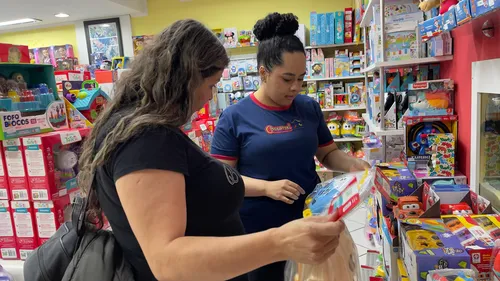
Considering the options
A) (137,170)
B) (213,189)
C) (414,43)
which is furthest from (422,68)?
(137,170)

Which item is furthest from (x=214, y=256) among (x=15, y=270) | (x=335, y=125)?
(x=335, y=125)

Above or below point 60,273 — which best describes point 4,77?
above

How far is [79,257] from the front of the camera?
933 millimetres

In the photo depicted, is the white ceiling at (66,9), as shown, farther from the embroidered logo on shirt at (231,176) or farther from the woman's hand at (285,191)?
the embroidered logo on shirt at (231,176)

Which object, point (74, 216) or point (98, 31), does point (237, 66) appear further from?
point (74, 216)

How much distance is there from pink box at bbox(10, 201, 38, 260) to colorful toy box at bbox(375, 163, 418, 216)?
202 cm

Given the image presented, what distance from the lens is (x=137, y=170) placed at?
747mm

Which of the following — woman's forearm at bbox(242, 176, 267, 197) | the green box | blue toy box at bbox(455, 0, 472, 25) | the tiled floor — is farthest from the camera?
the tiled floor

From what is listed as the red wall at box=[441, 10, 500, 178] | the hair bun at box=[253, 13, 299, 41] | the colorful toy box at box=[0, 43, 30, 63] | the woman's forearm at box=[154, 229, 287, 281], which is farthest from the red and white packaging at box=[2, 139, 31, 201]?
the red wall at box=[441, 10, 500, 178]

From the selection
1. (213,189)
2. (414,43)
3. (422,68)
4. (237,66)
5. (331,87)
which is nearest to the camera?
(213,189)

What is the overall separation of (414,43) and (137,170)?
206 cm

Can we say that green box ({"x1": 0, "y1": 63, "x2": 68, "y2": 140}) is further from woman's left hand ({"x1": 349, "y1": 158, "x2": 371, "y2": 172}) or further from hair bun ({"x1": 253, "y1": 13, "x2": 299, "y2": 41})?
woman's left hand ({"x1": 349, "y1": 158, "x2": 371, "y2": 172})

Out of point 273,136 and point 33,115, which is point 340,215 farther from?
point 33,115

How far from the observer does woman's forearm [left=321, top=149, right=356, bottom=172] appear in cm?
165
